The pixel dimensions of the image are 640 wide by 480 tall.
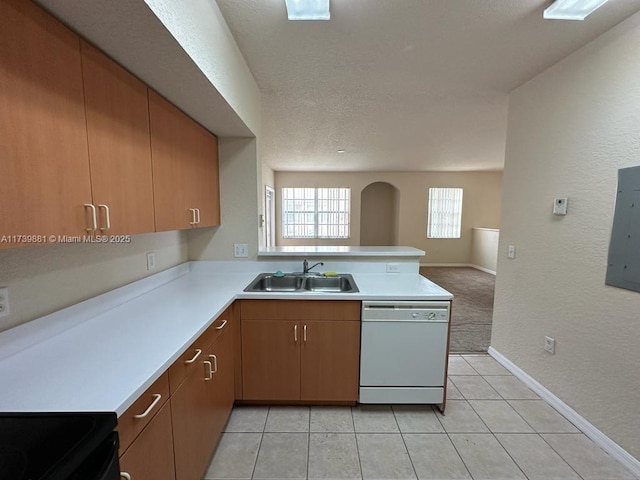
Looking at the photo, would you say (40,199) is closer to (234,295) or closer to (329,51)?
(234,295)

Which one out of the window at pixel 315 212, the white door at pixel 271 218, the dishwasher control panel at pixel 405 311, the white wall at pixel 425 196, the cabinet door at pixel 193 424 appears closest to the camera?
the cabinet door at pixel 193 424

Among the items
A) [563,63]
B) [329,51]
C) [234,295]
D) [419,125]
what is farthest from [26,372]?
[419,125]

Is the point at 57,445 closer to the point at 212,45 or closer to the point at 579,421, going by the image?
the point at 212,45

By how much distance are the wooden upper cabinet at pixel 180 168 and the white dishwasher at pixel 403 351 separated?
4.39 ft

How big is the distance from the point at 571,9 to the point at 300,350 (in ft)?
8.34

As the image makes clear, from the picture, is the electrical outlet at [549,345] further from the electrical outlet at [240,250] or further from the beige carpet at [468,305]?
the electrical outlet at [240,250]

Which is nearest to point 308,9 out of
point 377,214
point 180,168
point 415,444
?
point 180,168

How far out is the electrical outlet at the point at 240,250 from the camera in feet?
8.00

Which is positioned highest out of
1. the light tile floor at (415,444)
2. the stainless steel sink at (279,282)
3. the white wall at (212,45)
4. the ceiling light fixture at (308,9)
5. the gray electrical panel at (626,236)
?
the ceiling light fixture at (308,9)

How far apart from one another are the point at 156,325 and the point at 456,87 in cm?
287

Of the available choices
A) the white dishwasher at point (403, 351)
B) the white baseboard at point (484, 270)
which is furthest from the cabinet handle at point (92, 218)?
the white baseboard at point (484, 270)

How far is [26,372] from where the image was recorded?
94 centimetres

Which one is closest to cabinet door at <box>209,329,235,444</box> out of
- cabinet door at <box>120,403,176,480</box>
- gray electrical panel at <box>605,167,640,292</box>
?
cabinet door at <box>120,403,176,480</box>

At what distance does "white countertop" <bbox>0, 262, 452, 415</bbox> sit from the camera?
2.72ft
